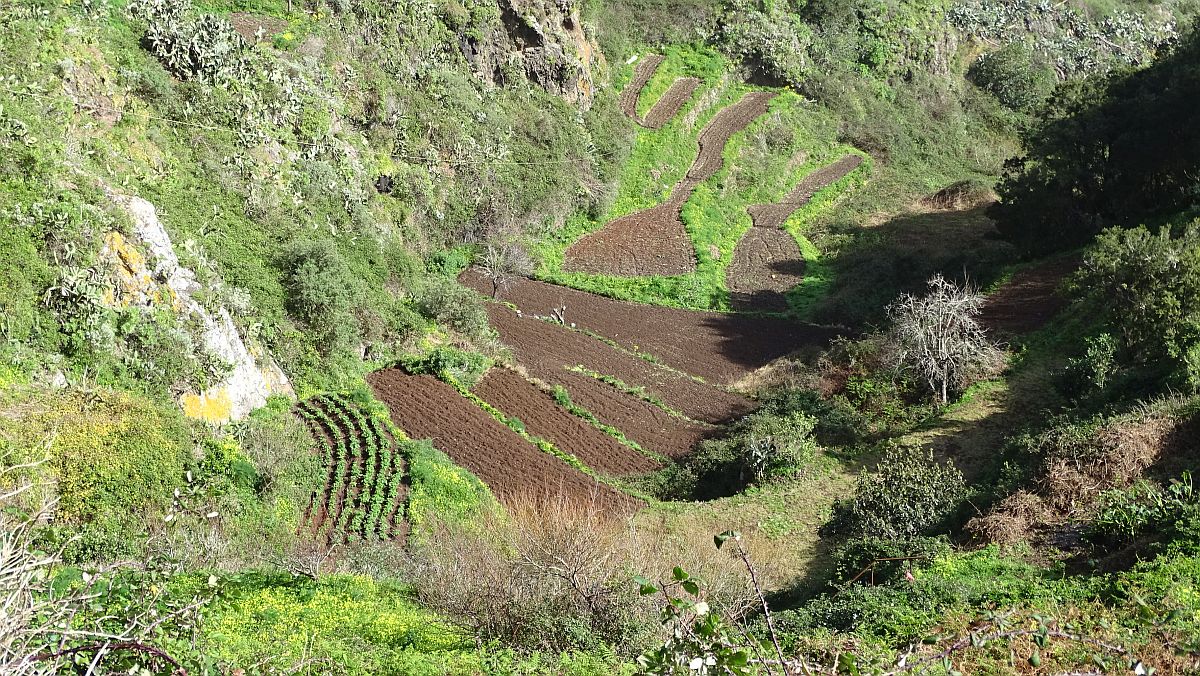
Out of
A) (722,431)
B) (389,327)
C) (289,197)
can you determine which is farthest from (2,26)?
(722,431)

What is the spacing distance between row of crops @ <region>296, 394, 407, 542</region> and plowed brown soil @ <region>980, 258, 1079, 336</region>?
16186 millimetres

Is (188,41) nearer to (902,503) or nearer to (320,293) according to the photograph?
(320,293)

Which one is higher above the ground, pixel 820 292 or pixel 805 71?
pixel 805 71

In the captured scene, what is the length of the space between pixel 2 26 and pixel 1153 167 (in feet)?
109

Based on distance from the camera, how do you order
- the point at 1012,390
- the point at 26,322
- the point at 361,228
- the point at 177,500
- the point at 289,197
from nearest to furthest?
1. the point at 177,500
2. the point at 26,322
3. the point at 1012,390
4. the point at 289,197
5. the point at 361,228

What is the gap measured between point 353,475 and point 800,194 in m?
33.7

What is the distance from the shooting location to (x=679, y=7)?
54250 millimetres

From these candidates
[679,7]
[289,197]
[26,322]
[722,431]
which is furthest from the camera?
[679,7]

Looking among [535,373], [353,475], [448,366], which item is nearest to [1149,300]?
[535,373]

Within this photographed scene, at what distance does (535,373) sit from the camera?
25.2m

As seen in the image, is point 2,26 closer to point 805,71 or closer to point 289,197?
point 289,197

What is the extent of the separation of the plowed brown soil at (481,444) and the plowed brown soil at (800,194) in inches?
953

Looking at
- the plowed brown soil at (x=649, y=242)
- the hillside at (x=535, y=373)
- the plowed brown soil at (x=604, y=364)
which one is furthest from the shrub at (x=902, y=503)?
the plowed brown soil at (x=649, y=242)

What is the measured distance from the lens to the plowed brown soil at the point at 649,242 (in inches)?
1417
